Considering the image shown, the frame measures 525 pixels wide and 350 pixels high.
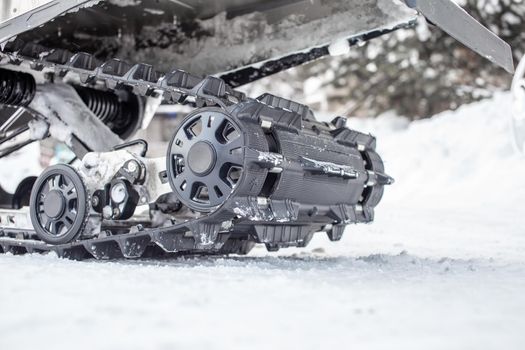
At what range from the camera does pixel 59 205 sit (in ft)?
12.3

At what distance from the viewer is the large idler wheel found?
3.37 metres

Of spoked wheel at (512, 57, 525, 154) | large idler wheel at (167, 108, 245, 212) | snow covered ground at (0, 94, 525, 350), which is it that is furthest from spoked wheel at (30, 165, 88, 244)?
spoked wheel at (512, 57, 525, 154)

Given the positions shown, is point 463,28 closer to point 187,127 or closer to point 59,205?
point 187,127

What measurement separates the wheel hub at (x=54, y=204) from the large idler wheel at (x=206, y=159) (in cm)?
64

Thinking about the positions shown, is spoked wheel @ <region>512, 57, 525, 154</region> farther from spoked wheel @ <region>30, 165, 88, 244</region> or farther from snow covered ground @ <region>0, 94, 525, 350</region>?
spoked wheel @ <region>30, 165, 88, 244</region>

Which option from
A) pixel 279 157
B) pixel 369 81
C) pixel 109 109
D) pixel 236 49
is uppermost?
pixel 369 81

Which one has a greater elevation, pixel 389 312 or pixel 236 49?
pixel 236 49

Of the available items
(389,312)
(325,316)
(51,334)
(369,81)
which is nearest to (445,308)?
Answer: (389,312)

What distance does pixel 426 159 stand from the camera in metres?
9.82

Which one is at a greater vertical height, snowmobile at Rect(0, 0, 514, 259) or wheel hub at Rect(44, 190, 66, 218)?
snowmobile at Rect(0, 0, 514, 259)

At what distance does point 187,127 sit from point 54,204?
33.1 inches

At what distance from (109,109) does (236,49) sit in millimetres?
981

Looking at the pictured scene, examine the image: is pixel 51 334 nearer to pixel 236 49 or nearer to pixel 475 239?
pixel 236 49

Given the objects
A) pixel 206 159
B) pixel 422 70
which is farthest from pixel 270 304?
pixel 422 70
